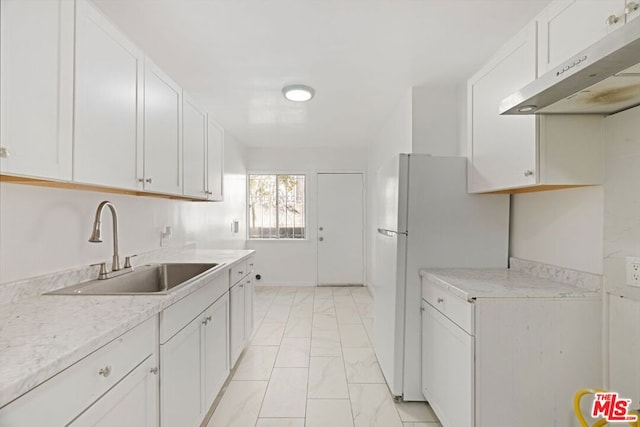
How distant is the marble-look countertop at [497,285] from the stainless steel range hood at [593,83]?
84 centimetres

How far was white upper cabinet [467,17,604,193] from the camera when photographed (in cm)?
148

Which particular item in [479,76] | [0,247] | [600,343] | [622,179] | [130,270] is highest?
[479,76]

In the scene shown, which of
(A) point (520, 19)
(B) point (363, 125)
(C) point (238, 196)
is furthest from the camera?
(C) point (238, 196)

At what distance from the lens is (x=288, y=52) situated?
2252 mm

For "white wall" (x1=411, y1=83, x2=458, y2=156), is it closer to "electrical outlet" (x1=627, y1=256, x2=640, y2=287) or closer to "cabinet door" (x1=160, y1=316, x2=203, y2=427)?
"electrical outlet" (x1=627, y1=256, x2=640, y2=287)

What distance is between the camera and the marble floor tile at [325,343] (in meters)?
2.80

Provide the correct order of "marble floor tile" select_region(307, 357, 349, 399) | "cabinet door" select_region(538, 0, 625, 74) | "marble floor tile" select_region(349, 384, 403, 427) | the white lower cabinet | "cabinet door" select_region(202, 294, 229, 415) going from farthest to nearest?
"marble floor tile" select_region(307, 357, 349, 399) < "marble floor tile" select_region(349, 384, 403, 427) < "cabinet door" select_region(202, 294, 229, 415) < the white lower cabinet < "cabinet door" select_region(538, 0, 625, 74)

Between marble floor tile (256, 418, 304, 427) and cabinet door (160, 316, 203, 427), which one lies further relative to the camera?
marble floor tile (256, 418, 304, 427)

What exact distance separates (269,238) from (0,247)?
4.22 m

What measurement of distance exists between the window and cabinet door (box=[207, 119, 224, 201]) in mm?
2324

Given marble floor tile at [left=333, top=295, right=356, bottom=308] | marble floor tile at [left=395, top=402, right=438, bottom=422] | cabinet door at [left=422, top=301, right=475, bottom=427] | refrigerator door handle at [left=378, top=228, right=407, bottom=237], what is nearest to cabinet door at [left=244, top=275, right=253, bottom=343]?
refrigerator door handle at [left=378, top=228, right=407, bottom=237]

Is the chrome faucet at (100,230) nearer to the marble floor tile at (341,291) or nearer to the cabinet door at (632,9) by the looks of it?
the cabinet door at (632,9)

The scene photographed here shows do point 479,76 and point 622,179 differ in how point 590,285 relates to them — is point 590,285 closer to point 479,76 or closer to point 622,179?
point 622,179

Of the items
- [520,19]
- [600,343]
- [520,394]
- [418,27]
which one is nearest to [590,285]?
[600,343]
